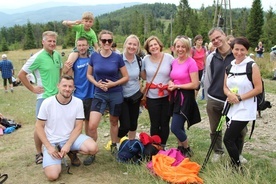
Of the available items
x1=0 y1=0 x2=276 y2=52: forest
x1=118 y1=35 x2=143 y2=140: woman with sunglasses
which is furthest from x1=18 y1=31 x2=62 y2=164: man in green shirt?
x1=0 y1=0 x2=276 y2=52: forest

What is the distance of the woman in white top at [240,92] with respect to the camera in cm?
376

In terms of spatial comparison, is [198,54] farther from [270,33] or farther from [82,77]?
[270,33]

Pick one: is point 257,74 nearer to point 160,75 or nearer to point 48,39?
point 160,75

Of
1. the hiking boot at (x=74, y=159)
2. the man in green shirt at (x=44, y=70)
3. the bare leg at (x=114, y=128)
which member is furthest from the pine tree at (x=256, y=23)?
the hiking boot at (x=74, y=159)

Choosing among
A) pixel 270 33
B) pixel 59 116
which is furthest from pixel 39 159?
pixel 270 33

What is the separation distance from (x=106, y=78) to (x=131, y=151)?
120 cm

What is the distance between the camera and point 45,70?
471 cm

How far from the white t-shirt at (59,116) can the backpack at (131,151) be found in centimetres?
82

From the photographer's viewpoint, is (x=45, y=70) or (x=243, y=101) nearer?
(x=243, y=101)

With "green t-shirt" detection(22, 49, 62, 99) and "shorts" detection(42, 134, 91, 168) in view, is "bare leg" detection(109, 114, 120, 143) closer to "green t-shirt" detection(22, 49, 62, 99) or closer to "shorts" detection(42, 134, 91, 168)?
"shorts" detection(42, 134, 91, 168)

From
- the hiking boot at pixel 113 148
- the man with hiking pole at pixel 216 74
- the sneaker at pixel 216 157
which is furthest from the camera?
the hiking boot at pixel 113 148

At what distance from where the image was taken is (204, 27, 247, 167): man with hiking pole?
13.7 feet

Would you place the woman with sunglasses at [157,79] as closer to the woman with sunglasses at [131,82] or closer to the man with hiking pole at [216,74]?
the woman with sunglasses at [131,82]

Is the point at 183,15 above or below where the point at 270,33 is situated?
above
